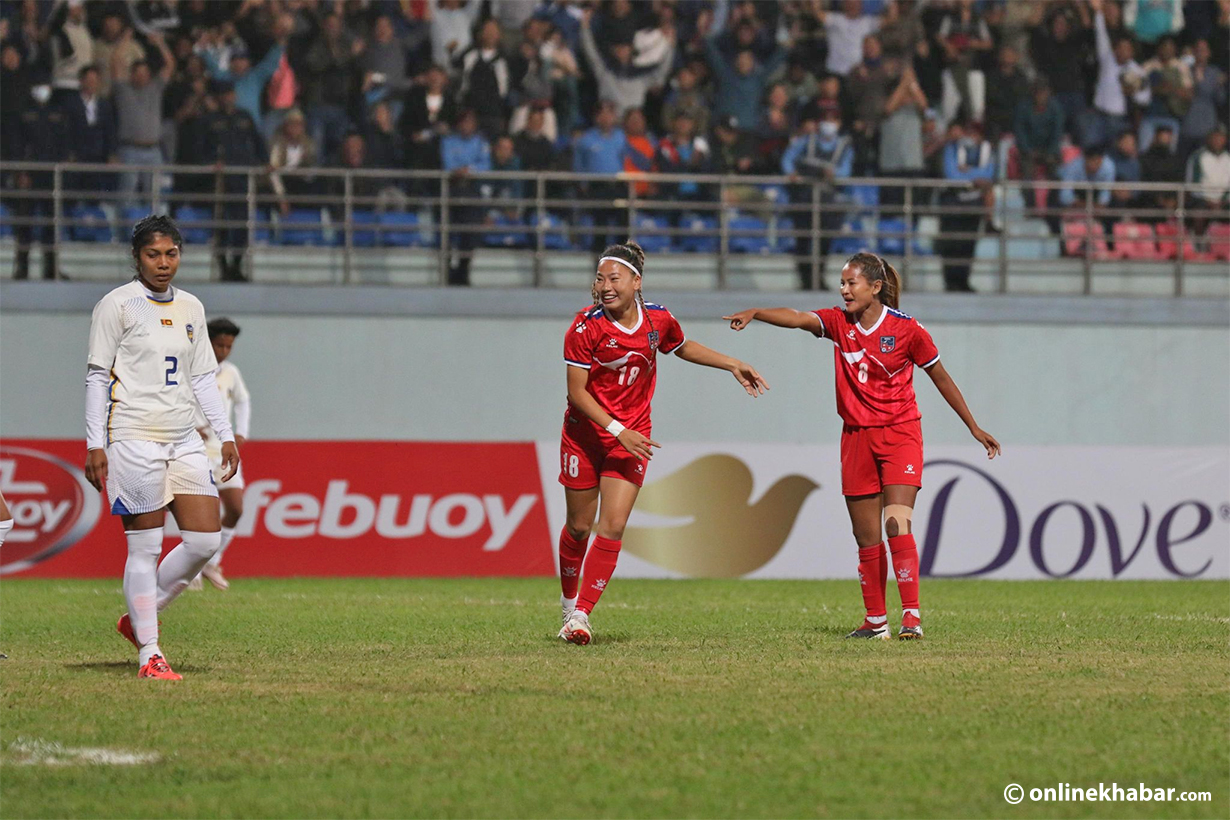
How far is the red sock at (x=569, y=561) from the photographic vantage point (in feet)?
31.9

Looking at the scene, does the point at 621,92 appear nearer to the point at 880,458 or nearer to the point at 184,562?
the point at 880,458

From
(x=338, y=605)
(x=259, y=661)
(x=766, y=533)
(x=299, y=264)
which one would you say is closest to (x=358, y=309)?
(x=299, y=264)

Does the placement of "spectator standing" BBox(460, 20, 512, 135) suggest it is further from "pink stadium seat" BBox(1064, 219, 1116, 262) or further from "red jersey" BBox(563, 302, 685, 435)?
"red jersey" BBox(563, 302, 685, 435)

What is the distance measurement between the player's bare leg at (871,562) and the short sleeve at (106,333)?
13.3ft

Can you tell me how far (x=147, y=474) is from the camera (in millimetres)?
7633

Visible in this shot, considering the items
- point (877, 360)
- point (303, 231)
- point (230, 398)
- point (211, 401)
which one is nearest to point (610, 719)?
point (211, 401)

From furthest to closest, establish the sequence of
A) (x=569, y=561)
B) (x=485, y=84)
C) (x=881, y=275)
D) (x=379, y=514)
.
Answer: (x=485, y=84), (x=379, y=514), (x=569, y=561), (x=881, y=275)

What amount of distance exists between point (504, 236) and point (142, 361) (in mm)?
11988

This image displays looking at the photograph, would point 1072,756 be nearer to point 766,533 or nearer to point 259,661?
point 259,661

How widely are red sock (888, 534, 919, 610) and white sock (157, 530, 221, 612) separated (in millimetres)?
3738

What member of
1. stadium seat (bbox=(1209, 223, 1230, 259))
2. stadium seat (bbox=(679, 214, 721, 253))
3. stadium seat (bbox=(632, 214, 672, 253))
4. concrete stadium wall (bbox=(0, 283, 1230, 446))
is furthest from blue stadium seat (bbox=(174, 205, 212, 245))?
stadium seat (bbox=(1209, 223, 1230, 259))

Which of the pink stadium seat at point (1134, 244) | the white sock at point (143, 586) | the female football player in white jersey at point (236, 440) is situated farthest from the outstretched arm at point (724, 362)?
the pink stadium seat at point (1134, 244)

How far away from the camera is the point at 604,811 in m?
4.84

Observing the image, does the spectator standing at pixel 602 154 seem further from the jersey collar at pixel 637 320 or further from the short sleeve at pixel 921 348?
the jersey collar at pixel 637 320
